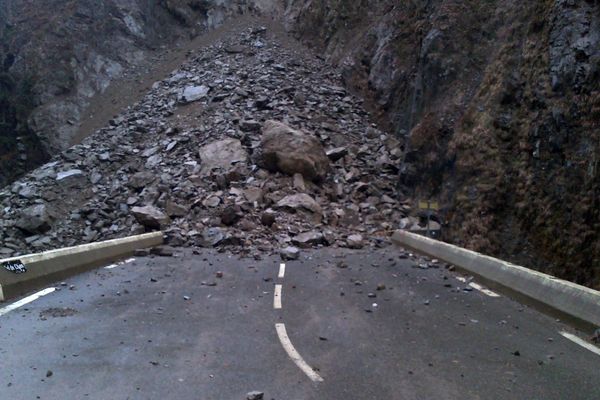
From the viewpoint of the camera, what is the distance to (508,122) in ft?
42.1

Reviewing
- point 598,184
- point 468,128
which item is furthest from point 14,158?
point 598,184

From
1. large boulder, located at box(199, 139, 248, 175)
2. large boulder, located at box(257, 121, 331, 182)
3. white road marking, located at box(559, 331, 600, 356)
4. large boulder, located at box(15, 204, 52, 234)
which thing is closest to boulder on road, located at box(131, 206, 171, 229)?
large boulder, located at box(199, 139, 248, 175)

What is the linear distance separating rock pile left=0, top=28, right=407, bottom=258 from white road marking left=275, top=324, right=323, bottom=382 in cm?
574

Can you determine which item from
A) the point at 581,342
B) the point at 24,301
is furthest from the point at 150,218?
the point at 581,342

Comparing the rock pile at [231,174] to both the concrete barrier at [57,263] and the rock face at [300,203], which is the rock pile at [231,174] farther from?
the concrete barrier at [57,263]

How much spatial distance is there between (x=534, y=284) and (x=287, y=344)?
3914mm

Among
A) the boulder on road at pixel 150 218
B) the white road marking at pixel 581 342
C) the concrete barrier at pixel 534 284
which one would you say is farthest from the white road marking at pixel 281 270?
the boulder on road at pixel 150 218

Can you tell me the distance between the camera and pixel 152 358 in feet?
16.7

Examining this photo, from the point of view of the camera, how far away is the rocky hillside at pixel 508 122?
9.14 metres

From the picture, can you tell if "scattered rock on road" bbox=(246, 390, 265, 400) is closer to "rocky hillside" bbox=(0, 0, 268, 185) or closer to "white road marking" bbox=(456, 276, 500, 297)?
"white road marking" bbox=(456, 276, 500, 297)

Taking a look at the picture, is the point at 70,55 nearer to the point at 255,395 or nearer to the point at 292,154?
the point at 292,154

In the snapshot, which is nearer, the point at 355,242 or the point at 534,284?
the point at 534,284

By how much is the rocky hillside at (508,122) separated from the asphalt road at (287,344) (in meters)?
2.41

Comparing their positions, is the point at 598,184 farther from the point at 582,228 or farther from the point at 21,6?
the point at 21,6
